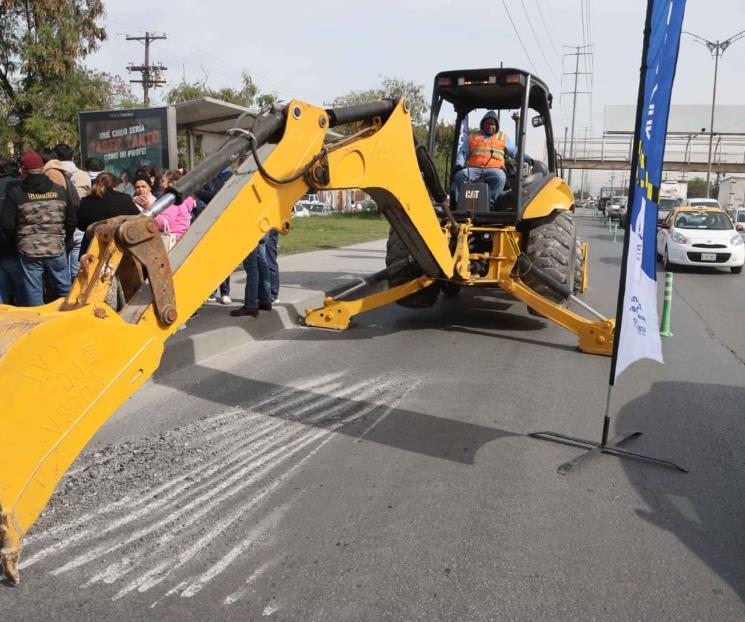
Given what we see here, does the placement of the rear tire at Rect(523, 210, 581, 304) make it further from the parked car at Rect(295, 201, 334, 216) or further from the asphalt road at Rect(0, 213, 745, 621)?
the parked car at Rect(295, 201, 334, 216)

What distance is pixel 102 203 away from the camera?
736 cm

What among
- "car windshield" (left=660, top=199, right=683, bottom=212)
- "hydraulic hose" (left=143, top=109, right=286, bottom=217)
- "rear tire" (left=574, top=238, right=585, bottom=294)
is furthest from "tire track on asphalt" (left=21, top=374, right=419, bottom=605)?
"car windshield" (left=660, top=199, right=683, bottom=212)

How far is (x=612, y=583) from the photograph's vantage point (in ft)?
10.8

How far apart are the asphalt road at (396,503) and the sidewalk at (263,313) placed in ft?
1.43

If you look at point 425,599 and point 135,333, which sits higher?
point 135,333

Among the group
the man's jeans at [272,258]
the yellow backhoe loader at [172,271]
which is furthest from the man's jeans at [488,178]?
the man's jeans at [272,258]

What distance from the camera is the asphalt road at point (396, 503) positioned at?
10.4ft

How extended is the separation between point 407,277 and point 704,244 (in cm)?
1183

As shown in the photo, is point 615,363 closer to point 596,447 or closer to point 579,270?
point 596,447

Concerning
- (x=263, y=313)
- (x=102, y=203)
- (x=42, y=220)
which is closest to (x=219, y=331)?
(x=263, y=313)

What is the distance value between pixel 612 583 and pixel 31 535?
289 centimetres

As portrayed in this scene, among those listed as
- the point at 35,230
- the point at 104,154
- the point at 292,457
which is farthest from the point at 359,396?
the point at 104,154

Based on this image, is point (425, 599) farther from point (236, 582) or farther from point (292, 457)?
point (292, 457)

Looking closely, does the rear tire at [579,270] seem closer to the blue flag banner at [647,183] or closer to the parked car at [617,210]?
the blue flag banner at [647,183]
